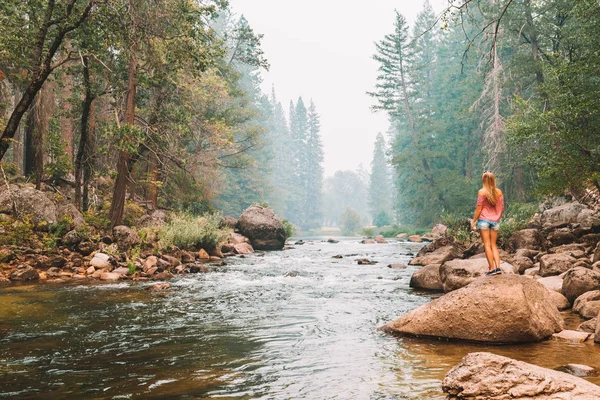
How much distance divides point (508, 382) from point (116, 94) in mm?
16630

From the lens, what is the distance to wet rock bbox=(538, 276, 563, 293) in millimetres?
8955

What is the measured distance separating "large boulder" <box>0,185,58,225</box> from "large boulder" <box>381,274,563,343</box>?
40.8 ft

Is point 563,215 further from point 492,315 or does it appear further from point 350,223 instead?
point 350,223

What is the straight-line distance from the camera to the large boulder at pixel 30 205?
1435 centimetres

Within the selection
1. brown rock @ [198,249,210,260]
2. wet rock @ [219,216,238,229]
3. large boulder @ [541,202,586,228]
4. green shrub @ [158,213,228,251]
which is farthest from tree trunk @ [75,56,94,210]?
large boulder @ [541,202,586,228]

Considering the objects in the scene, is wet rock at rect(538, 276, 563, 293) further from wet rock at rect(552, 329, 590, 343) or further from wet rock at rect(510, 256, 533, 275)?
wet rock at rect(552, 329, 590, 343)

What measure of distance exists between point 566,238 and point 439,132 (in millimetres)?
31190

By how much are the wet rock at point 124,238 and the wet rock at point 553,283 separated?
41.0 feet

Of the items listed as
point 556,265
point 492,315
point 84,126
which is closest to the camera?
point 492,315

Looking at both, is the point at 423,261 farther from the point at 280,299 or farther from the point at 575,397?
the point at 575,397

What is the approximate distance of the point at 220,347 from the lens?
6277 mm

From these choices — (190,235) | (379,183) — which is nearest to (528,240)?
(190,235)

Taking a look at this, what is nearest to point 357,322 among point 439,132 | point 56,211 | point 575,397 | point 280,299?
point 280,299

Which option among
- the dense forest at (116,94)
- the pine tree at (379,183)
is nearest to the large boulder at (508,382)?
the dense forest at (116,94)
